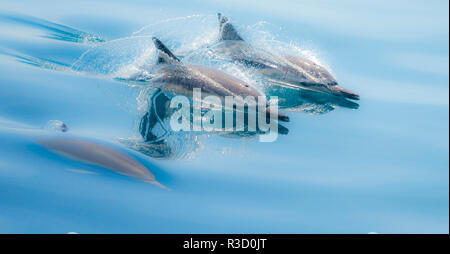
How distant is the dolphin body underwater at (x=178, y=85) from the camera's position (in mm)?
3643

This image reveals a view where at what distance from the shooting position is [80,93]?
13.3 ft

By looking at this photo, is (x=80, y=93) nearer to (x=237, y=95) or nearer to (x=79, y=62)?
(x=79, y=62)

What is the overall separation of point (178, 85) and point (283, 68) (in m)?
1.15

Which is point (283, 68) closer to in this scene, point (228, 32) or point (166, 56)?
point (228, 32)

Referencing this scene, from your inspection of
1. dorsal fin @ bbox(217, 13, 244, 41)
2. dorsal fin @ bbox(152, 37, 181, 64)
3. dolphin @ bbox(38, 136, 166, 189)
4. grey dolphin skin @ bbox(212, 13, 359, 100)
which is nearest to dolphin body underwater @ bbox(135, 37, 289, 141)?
dorsal fin @ bbox(152, 37, 181, 64)

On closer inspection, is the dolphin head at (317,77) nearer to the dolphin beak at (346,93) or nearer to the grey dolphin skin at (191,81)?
the dolphin beak at (346,93)

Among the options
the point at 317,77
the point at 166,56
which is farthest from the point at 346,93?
the point at 166,56

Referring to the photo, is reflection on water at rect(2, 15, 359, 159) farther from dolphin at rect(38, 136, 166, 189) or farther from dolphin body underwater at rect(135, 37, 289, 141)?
dolphin at rect(38, 136, 166, 189)

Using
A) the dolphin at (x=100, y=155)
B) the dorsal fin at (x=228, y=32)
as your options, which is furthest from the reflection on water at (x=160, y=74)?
the dolphin at (x=100, y=155)

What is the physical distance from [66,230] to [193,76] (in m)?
1.52

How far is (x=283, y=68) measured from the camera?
4359 millimetres

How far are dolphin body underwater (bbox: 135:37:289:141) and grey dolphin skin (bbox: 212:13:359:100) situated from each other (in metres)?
0.63

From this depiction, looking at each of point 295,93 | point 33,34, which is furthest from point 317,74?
point 33,34
